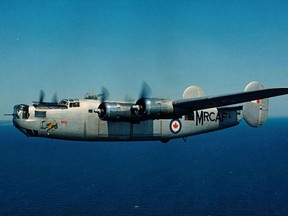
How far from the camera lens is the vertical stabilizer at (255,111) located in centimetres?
3709

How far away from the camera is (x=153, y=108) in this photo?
81.1 ft

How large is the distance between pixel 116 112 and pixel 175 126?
7537mm

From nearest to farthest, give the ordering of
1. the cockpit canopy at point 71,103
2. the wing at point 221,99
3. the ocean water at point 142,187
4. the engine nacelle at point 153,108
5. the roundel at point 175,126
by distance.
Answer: the wing at point 221,99 < the engine nacelle at point 153,108 < the cockpit canopy at point 71,103 < the roundel at point 175,126 < the ocean water at point 142,187

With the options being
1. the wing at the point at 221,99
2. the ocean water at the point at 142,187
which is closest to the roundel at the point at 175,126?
the wing at the point at 221,99

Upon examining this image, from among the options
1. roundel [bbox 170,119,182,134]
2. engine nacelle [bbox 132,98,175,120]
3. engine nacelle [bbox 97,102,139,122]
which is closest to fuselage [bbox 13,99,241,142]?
engine nacelle [bbox 97,102,139,122]

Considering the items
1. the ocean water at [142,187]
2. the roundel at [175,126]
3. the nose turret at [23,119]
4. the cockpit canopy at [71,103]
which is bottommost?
the ocean water at [142,187]

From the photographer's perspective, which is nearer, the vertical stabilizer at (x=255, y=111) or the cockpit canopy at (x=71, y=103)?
the cockpit canopy at (x=71, y=103)

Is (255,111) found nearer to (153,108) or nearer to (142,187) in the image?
(153,108)

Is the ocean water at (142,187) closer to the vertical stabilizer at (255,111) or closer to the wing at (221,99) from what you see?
the vertical stabilizer at (255,111)

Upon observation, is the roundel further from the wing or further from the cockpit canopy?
the cockpit canopy

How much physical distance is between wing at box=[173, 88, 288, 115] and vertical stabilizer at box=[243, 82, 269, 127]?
12.5 meters

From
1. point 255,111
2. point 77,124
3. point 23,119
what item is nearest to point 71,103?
point 77,124

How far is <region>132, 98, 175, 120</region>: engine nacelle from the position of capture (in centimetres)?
2469

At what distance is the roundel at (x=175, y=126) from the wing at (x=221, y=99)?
4260 millimetres
